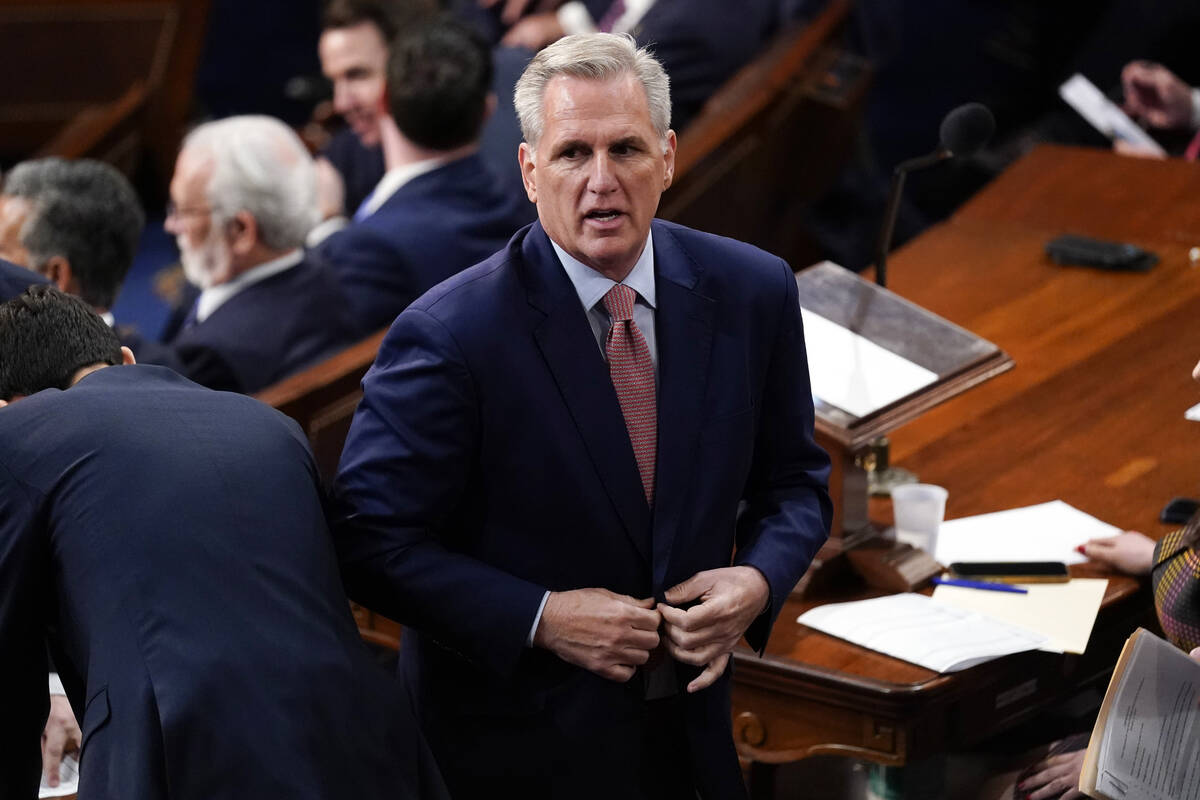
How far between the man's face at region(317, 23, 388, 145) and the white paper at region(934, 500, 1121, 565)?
2.87m

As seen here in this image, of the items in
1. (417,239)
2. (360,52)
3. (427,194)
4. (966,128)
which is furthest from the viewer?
(360,52)

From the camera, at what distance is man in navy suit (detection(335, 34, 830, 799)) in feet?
6.95

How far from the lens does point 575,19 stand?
5664 mm

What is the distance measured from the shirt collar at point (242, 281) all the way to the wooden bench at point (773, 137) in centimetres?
106

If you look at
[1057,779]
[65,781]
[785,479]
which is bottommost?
[1057,779]

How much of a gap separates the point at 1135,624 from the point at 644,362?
1.18 meters

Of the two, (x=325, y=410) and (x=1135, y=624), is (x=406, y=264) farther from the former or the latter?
(x=1135, y=624)

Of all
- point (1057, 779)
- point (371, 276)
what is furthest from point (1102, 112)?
point (1057, 779)

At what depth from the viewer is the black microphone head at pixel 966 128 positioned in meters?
2.97

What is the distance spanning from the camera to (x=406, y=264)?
4137mm

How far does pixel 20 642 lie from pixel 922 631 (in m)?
1.39

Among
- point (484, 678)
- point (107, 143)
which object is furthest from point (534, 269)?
point (107, 143)

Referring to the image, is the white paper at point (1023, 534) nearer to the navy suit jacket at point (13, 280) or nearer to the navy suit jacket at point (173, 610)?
the navy suit jacket at point (173, 610)

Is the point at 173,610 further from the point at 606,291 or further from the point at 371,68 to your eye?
the point at 371,68
